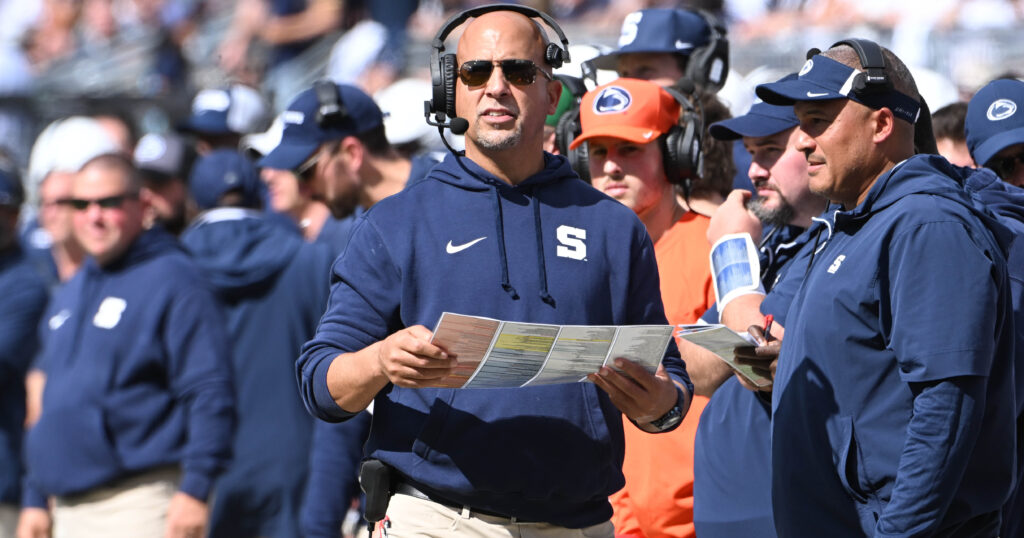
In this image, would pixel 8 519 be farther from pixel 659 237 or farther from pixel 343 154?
pixel 659 237

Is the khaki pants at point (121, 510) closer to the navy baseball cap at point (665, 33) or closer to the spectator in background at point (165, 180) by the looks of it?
the spectator in background at point (165, 180)

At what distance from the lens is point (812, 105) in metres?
3.87

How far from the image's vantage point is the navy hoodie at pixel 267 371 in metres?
7.44

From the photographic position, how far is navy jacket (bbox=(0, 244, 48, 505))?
789 cm

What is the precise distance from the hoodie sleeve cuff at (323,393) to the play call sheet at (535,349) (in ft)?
1.30

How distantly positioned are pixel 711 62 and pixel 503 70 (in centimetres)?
292

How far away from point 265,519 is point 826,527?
439 centimetres

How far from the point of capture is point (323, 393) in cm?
357

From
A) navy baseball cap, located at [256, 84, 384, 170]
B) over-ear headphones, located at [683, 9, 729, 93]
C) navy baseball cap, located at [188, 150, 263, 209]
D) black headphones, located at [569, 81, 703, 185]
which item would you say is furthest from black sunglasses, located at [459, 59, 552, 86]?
navy baseball cap, located at [188, 150, 263, 209]

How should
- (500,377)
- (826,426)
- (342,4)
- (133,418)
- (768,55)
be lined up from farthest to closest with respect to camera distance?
(342,4) < (768,55) < (133,418) < (826,426) < (500,377)

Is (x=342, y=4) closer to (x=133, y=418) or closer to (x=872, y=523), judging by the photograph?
(x=133, y=418)

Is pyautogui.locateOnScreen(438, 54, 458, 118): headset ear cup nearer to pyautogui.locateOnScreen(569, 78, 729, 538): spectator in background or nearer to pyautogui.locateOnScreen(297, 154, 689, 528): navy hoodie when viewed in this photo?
pyautogui.locateOnScreen(297, 154, 689, 528): navy hoodie

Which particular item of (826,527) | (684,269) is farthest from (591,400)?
(684,269)

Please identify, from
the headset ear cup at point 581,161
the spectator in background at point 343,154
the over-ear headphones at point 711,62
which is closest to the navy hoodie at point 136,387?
the spectator in background at point 343,154
